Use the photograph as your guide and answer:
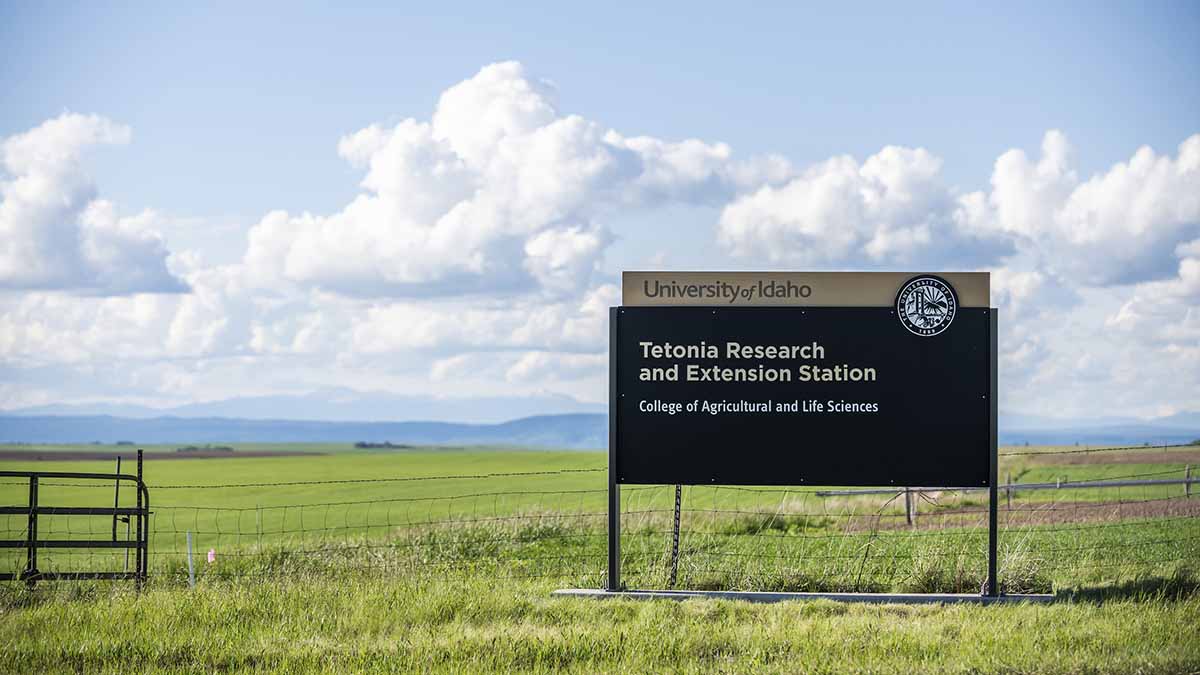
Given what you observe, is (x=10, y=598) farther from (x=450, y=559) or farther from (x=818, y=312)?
(x=818, y=312)

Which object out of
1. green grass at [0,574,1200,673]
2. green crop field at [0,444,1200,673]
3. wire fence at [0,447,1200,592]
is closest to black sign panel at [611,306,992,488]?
wire fence at [0,447,1200,592]

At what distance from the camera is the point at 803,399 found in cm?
1213

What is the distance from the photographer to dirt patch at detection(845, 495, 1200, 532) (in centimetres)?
2202

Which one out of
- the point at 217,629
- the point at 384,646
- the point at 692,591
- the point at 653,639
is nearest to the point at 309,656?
the point at 384,646

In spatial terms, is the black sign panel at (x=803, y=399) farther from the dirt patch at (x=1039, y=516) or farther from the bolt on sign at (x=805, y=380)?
the dirt patch at (x=1039, y=516)

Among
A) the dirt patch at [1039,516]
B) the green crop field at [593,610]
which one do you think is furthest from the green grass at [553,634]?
the dirt patch at [1039,516]

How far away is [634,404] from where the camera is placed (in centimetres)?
1223

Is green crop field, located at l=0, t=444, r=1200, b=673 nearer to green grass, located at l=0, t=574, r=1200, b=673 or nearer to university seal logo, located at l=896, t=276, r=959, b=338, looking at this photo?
green grass, located at l=0, t=574, r=1200, b=673

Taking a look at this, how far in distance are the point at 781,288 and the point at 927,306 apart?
1.56 meters

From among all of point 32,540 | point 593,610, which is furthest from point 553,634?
point 32,540

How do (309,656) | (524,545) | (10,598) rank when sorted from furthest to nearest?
1. (524,545)
2. (10,598)
3. (309,656)

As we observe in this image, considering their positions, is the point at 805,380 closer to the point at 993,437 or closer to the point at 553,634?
the point at 993,437

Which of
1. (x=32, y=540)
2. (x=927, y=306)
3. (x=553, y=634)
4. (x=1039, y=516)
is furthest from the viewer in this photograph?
(x=1039, y=516)

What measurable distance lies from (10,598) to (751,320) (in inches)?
328
